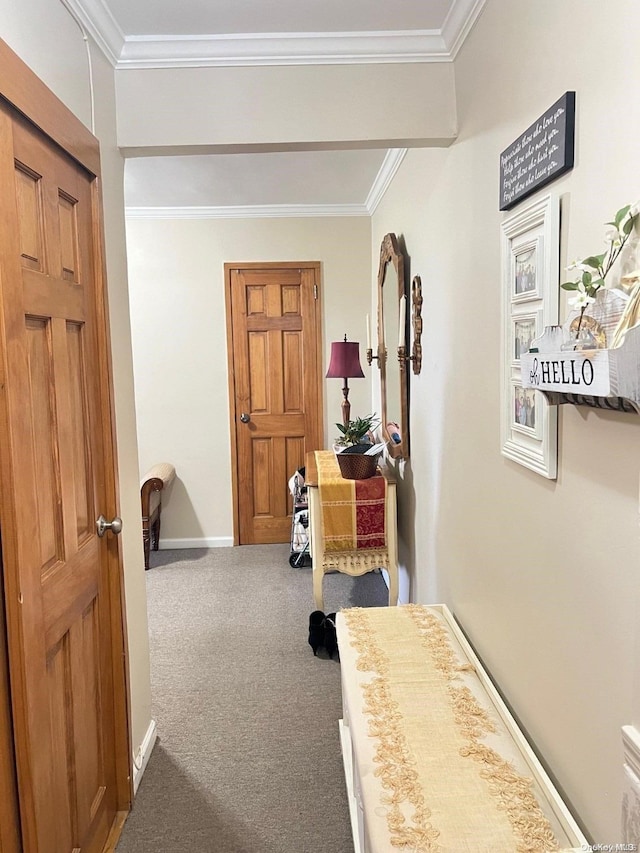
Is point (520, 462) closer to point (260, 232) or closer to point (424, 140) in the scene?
point (424, 140)

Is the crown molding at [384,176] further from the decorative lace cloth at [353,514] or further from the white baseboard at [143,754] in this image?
the white baseboard at [143,754]

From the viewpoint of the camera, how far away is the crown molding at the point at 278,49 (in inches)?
75.7

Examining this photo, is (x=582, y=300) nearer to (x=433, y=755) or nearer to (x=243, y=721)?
(x=433, y=755)

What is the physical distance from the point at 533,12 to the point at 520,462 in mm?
1012

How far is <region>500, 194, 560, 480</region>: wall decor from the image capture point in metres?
1.25

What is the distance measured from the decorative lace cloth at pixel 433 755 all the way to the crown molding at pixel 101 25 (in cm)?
201

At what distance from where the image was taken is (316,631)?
2943 mm

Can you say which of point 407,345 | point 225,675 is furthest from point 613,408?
point 225,675

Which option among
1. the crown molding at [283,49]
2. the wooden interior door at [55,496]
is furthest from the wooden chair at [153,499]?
the crown molding at [283,49]

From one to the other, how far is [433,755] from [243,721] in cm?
124

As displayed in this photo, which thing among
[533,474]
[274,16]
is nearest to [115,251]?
[274,16]

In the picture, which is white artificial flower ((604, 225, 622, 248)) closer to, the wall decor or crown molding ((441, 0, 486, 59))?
the wall decor

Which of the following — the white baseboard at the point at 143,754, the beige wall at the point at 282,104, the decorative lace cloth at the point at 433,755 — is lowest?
the white baseboard at the point at 143,754

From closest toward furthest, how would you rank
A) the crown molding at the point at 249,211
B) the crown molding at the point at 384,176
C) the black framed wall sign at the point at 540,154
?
1. the black framed wall sign at the point at 540,154
2. the crown molding at the point at 384,176
3. the crown molding at the point at 249,211
